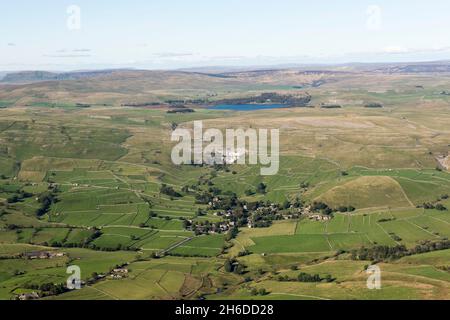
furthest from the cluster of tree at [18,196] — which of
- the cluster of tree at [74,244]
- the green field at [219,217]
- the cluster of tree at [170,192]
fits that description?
Result: the cluster of tree at [170,192]

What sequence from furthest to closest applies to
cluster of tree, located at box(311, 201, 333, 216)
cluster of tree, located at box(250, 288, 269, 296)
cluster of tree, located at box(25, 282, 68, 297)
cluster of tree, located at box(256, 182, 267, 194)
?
cluster of tree, located at box(256, 182, 267, 194) → cluster of tree, located at box(311, 201, 333, 216) → cluster of tree, located at box(25, 282, 68, 297) → cluster of tree, located at box(250, 288, 269, 296)

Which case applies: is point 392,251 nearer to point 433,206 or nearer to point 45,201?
point 433,206

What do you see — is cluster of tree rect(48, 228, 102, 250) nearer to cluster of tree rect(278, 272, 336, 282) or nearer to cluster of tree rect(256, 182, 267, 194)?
cluster of tree rect(278, 272, 336, 282)

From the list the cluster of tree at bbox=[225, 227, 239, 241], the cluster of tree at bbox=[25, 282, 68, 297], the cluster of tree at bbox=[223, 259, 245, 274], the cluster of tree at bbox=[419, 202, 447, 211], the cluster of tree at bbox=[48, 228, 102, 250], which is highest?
the cluster of tree at bbox=[419, 202, 447, 211]

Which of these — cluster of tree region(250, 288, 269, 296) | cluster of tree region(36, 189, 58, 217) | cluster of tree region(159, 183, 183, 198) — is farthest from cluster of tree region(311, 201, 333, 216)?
cluster of tree region(36, 189, 58, 217)

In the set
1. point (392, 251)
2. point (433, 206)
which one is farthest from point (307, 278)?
point (433, 206)

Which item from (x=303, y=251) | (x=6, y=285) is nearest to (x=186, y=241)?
(x=303, y=251)

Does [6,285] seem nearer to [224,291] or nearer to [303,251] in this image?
[224,291]

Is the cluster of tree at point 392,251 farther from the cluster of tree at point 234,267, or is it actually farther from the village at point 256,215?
the village at point 256,215
